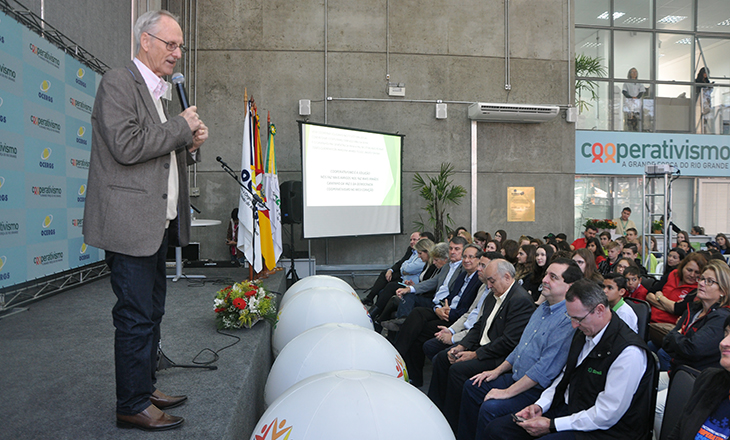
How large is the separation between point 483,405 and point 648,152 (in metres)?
10.7

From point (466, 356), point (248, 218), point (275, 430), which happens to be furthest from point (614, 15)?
point (275, 430)

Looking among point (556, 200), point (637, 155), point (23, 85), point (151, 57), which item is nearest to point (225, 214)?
point (23, 85)

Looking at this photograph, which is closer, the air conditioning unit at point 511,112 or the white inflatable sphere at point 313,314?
the white inflatable sphere at point 313,314

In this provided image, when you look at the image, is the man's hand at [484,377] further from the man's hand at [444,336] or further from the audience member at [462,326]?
the man's hand at [444,336]

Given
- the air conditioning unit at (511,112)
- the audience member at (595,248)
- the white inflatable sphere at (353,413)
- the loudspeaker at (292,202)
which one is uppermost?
the air conditioning unit at (511,112)

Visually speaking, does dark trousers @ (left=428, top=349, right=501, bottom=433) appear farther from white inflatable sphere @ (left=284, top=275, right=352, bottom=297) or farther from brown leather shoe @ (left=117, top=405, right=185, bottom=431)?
brown leather shoe @ (left=117, top=405, right=185, bottom=431)

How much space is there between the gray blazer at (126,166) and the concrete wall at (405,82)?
26.6 ft

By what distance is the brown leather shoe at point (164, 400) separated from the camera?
2.01 m

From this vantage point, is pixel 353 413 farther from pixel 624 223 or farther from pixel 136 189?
pixel 624 223

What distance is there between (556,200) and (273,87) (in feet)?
20.7

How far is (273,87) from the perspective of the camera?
9.73m

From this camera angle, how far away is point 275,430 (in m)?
1.78

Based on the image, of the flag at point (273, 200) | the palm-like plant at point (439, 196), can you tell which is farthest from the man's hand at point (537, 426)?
the palm-like plant at point (439, 196)

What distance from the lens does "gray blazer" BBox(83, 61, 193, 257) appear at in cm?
163
